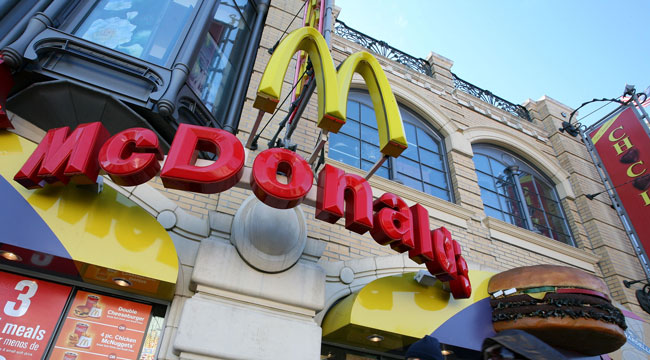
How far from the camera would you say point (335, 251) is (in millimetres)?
5547

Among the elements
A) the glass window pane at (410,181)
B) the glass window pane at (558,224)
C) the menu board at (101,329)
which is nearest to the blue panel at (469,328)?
the glass window pane at (410,181)

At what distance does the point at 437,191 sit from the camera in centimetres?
798

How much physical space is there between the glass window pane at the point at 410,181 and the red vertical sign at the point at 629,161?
489 centimetres

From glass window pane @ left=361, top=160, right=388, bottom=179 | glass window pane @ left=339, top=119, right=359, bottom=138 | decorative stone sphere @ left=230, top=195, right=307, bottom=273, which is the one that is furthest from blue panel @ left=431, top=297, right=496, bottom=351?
glass window pane @ left=339, top=119, right=359, bottom=138

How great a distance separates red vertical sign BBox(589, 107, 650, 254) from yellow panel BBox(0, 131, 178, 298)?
9342 mm

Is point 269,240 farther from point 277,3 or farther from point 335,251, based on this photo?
point 277,3

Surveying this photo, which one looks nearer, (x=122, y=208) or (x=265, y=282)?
(x=122, y=208)

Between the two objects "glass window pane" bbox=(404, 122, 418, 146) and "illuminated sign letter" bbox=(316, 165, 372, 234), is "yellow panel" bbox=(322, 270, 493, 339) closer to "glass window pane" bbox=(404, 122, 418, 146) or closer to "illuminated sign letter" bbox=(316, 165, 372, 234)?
"illuminated sign letter" bbox=(316, 165, 372, 234)

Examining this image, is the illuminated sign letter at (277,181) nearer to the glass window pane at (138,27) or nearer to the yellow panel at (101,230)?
the yellow panel at (101,230)

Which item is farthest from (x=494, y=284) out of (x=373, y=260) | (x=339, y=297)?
(x=339, y=297)

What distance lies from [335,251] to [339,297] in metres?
0.71

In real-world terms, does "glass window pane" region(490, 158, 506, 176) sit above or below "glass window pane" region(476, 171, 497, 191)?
above

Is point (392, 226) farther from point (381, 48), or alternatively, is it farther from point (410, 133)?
point (381, 48)

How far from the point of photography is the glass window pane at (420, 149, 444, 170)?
8430 millimetres
